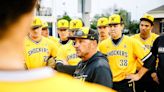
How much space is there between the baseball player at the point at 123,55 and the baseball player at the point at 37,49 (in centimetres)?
98

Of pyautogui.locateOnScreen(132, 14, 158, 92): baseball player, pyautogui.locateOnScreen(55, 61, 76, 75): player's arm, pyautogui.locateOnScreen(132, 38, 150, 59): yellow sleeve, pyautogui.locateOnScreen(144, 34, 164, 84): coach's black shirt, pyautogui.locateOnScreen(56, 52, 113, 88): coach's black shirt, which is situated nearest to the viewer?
pyautogui.locateOnScreen(56, 52, 113, 88): coach's black shirt

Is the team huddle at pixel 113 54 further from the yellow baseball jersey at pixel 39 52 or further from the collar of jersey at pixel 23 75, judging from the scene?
the collar of jersey at pixel 23 75

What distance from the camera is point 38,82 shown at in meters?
1.12

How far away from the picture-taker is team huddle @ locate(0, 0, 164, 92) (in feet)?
3.58

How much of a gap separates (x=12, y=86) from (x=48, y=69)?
0.15 meters

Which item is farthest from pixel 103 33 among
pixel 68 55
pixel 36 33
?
pixel 36 33

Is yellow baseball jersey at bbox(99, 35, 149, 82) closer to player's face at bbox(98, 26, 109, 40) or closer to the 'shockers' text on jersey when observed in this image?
the 'shockers' text on jersey

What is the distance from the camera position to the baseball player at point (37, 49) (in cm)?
680

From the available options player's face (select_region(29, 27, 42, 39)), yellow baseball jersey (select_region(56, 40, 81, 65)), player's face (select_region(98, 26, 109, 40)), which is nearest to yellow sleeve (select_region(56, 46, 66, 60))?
yellow baseball jersey (select_region(56, 40, 81, 65))

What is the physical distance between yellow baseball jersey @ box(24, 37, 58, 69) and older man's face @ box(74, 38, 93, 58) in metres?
2.30

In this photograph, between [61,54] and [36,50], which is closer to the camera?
[61,54]

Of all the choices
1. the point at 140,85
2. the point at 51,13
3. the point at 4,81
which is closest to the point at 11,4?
the point at 4,81

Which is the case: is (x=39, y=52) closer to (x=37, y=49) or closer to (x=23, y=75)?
(x=37, y=49)

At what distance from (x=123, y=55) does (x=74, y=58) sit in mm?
852
